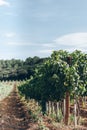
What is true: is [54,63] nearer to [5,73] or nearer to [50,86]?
[50,86]

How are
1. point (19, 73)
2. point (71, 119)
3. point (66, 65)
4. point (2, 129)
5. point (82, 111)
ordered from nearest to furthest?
point (2, 129)
point (66, 65)
point (71, 119)
point (82, 111)
point (19, 73)

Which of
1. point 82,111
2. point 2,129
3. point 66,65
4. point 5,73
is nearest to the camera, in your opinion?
point 2,129

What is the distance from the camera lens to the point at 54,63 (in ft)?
97.6

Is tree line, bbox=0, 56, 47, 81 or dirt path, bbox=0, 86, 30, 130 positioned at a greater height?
tree line, bbox=0, 56, 47, 81

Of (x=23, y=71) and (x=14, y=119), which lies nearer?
(x=14, y=119)

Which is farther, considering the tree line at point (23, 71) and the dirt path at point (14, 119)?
the tree line at point (23, 71)

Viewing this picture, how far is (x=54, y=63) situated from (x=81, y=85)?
2.29 m

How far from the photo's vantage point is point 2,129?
88.9 feet

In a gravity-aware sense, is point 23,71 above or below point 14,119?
above

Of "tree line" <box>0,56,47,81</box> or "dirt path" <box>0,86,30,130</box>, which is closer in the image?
"dirt path" <box>0,86,30,130</box>

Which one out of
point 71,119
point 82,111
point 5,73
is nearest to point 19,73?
point 5,73

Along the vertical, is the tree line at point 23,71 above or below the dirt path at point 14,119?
above

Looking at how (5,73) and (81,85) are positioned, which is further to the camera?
(5,73)

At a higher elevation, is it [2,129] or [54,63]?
[54,63]
